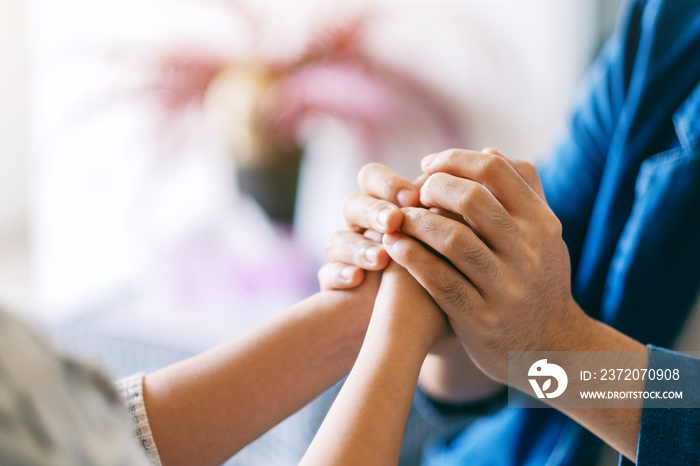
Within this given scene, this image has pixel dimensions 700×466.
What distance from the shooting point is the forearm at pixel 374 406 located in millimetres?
387

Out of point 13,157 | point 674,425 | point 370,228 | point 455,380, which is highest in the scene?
point 370,228

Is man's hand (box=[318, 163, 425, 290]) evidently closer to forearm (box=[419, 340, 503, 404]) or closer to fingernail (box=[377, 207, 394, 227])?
fingernail (box=[377, 207, 394, 227])

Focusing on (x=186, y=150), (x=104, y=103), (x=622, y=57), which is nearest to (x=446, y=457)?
(x=622, y=57)

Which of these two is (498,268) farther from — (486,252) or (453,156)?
Result: (453,156)

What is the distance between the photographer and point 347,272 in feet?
2.01

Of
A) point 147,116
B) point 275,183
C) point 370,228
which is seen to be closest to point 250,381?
point 370,228

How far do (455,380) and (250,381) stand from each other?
310 millimetres

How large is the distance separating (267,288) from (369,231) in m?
0.85

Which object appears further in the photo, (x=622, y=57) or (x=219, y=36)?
(x=219, y=36)

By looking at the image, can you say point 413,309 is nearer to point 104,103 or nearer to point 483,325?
point 483,325

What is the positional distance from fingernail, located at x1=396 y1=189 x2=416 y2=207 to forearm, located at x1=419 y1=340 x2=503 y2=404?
24 cm

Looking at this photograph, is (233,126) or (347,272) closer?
(347,272)

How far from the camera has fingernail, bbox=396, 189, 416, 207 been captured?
22.2 inches

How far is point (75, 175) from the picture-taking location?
1.66 m
